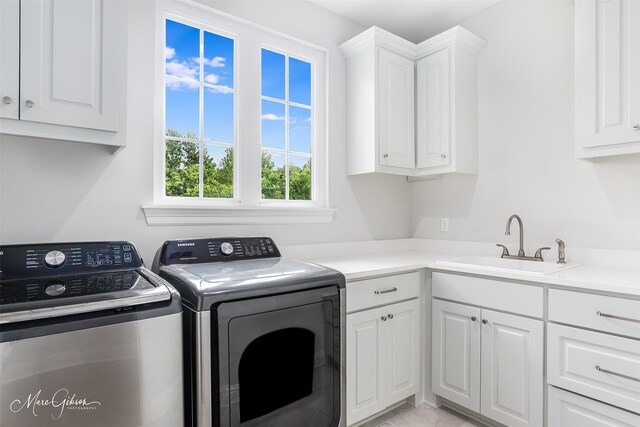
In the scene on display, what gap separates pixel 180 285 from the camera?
139cm

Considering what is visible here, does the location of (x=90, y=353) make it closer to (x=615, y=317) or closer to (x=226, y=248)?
(x=226, y=248)

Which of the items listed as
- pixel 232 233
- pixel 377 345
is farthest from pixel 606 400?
pixel 232 233

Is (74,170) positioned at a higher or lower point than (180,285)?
higher

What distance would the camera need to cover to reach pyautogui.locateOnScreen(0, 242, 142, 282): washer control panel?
1.34 m

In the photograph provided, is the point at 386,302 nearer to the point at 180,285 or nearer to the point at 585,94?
the point at 180,285

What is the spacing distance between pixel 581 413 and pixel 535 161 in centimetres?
144

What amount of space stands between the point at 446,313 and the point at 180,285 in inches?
58.6

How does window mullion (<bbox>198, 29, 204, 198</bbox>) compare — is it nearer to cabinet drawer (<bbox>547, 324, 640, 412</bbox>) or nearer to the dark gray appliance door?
the dark gray appliance door

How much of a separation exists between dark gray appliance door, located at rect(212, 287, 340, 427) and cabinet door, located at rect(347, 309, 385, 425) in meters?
0.21

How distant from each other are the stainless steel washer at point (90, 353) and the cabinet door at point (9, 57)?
2.00ft

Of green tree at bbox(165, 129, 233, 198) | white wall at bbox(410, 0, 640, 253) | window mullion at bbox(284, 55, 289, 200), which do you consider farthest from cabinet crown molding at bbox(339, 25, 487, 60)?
green tree at bbox(165, 129, 233, 198)

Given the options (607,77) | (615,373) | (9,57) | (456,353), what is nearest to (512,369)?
(456,353)

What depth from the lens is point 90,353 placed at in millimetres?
1000

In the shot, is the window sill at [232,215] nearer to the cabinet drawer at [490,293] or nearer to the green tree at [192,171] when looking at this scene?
the green tree at [192,171]
